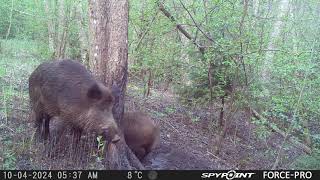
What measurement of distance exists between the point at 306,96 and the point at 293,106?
340 mm

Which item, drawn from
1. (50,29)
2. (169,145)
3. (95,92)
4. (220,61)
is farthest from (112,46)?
(50,29)

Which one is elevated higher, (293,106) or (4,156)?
(293,106)

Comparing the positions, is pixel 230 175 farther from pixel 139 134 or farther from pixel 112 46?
pixel 112 46

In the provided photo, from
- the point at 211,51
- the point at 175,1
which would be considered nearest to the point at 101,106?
the point at 211,51

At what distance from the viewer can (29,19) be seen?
13133mm

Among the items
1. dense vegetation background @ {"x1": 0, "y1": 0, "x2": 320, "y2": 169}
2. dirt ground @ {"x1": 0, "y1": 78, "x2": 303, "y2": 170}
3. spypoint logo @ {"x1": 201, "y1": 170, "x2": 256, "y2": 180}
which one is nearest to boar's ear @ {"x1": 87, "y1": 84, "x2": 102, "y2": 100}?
dirt ground @ {"x1": 0, "y1": 78, "x2": 303, "y2": 170}

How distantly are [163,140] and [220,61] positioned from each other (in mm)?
2046

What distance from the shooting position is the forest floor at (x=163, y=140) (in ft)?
19.7

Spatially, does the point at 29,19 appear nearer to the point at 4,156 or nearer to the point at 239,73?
the point at 239,73

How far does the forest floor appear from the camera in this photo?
6016mm

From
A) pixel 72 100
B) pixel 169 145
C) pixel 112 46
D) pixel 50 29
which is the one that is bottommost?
pixel 169 145

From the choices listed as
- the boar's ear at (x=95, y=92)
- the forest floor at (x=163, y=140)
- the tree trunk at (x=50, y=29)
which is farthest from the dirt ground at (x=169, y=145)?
the tree trunk at (x=50, y=29)

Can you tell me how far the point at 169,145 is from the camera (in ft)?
26.8

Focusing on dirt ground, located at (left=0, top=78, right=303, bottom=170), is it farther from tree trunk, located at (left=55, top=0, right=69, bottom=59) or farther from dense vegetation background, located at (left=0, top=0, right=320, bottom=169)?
tree trunk, located at (left=55, top=0, right=69, bottom=59)
